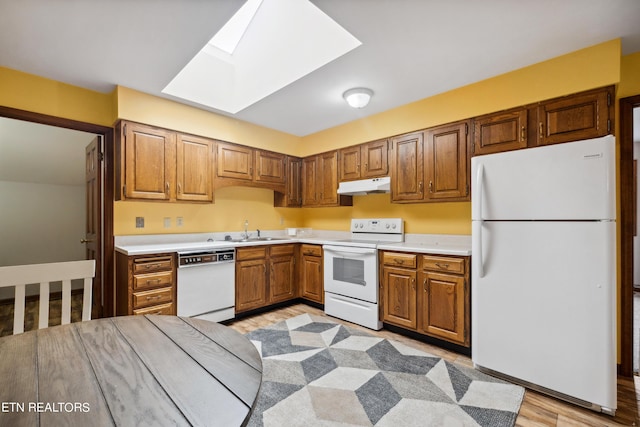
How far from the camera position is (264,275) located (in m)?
3.62

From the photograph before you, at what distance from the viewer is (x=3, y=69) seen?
2.50m

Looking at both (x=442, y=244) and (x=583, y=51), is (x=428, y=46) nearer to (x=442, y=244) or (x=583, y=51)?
(x=583, y=51)

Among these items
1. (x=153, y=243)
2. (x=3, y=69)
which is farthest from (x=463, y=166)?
(x=3, y=69)

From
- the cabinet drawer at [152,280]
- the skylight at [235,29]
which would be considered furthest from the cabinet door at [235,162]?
the cabinet drawer at [152,280]

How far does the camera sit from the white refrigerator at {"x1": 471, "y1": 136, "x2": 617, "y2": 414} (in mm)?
1796

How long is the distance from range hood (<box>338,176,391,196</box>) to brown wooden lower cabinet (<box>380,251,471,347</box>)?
0.79 meters

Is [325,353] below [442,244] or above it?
below

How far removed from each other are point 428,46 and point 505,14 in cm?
50

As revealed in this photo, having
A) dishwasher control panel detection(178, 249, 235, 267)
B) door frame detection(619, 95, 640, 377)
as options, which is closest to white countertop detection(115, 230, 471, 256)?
dishwasher control panel detection(178, 249, 235, 267)

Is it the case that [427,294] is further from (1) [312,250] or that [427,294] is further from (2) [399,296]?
(1) [312,250]

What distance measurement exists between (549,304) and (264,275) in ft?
9.18

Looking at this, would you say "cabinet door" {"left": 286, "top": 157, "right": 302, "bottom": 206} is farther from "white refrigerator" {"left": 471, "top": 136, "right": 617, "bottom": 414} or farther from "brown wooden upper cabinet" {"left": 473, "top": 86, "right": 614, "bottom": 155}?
"white refrigerator" {"left": 471, "top": 136, "right": 617, "bottom": 414}

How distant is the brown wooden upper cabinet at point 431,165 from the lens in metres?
2.86

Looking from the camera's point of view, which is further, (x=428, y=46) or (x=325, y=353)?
(x=325, y=353)
